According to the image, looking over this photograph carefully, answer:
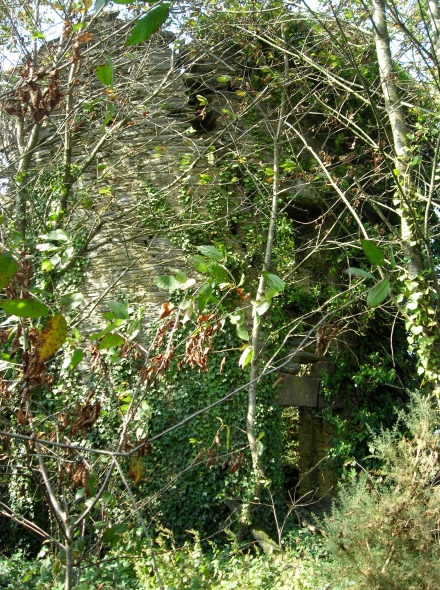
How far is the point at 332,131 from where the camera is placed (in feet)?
28.1

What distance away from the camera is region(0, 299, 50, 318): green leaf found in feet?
4.37

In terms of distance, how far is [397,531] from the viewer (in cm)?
434

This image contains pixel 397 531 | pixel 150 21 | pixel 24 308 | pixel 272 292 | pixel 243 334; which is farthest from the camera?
pixel 397 531

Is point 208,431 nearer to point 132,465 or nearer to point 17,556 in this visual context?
point 17,556

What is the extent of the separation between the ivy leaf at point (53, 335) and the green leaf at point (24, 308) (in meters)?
0.25

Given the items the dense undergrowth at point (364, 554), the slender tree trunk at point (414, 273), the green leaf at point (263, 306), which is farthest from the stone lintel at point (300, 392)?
the green leaf at point (263, 306)

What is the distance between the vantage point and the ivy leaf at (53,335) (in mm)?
1615

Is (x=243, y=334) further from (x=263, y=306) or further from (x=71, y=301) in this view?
(x=71, y=301)

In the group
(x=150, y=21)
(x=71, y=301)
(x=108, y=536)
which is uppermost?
(x=150, y=21)

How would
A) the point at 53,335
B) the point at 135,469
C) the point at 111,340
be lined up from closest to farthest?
the point at 53,335 < the point at 111,340 < the point at 135,469

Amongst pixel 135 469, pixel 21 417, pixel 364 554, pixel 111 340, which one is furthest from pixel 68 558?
pixel 364 554

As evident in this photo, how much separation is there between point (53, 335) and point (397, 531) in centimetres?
350

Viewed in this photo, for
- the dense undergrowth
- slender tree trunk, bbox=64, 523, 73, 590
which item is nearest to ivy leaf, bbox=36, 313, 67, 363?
slender tree trunk, bbox=64, 523, 73, 590

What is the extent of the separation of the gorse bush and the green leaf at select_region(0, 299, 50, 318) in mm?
3663
